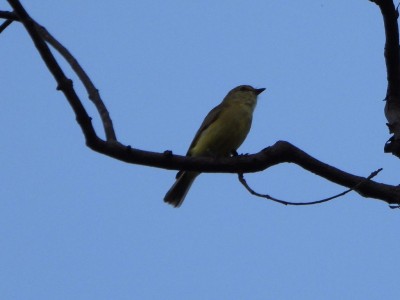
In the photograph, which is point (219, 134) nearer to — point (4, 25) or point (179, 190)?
point (179, 190)

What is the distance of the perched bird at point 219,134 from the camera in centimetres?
809

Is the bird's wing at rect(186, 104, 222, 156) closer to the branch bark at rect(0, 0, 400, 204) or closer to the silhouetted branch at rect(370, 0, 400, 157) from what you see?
the silhouetted branch at rect(370, 0, 400, 157)

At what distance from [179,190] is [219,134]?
863 mm

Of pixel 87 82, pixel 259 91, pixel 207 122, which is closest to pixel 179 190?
pixel 207 122

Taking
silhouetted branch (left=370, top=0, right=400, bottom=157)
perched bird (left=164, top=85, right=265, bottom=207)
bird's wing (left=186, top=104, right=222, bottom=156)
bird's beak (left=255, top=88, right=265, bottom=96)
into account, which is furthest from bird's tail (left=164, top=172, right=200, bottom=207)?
silhouetted branch (left=370, top=0, right=400, bottom=157)

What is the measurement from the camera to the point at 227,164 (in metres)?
4.48

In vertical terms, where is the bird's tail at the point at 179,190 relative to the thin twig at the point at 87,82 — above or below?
above

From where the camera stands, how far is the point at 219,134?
8062 mm

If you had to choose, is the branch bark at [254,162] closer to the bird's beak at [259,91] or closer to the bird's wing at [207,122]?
the bird's wing at [207,122]

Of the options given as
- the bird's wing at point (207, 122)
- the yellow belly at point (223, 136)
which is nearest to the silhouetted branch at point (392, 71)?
the yellow belly at point (223, 136)

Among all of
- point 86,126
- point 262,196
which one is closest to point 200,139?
point 262,196

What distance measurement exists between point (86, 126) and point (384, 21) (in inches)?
76.9

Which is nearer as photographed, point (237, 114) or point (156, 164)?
point (156, 164)

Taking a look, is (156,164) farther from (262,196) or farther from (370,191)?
(370,191)
